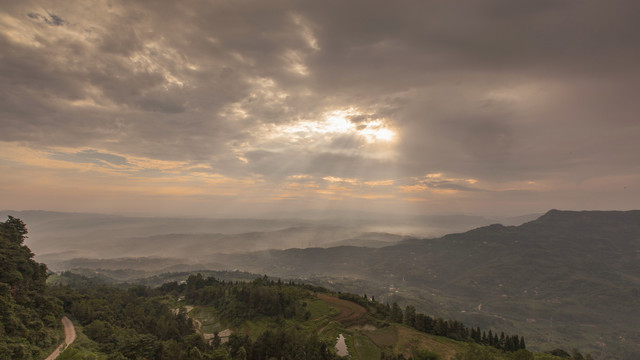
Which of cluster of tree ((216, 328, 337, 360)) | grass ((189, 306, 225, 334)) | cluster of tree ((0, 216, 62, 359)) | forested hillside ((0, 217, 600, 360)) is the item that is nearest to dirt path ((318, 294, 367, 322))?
forested hillside ((0, 217, 600, 360))

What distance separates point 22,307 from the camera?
50.9 meters

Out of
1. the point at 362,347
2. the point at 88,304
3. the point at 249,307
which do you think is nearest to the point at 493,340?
the point at 362,347

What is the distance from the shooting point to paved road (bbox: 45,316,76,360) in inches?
1809

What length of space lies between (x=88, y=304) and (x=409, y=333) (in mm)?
96468

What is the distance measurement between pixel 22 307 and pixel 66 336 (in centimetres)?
1120

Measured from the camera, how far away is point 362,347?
7062 cm

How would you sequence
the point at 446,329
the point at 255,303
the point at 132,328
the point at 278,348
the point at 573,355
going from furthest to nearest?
the point at 255,303, the point at 573,355, the point at 446,329, the point at 132,328, the point at 278,348

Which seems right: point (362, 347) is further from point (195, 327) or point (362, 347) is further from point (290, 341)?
point (195, 327)

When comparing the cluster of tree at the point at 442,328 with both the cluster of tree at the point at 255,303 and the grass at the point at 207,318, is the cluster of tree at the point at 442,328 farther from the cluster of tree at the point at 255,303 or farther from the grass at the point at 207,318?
the grass at the point at 207,318

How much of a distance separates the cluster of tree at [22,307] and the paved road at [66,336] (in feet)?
4.75

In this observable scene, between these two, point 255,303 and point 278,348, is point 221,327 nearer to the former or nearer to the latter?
point 255,303

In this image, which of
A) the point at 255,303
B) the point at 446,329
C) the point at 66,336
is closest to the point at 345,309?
the point at 446,329

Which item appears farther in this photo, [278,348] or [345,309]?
[345,309]

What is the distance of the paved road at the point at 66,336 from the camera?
4594 cm
